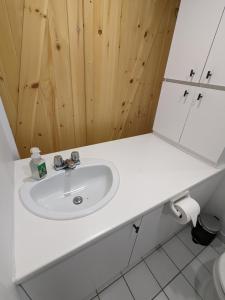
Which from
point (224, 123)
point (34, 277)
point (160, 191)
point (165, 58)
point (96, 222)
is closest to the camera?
point (34, 277)

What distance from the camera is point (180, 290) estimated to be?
1.09 metres

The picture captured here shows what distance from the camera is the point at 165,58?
1206 millimetres

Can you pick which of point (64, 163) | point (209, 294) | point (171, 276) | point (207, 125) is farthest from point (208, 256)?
point (64, 163)

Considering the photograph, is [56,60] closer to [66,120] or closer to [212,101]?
[66,120]

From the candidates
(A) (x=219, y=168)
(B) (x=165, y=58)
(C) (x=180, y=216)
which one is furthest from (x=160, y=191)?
(B) (x=165, y=58)

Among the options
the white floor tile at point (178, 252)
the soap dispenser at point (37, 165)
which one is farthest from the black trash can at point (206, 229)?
the soap dispenser at point (37, 165)

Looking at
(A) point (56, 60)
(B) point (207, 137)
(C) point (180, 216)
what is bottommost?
(C) point (180, 216)

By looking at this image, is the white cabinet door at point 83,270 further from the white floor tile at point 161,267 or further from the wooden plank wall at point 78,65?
the wooden plank wall at point 78,65

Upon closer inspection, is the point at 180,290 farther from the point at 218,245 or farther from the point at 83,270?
the point at 83,270

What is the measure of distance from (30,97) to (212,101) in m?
1.04

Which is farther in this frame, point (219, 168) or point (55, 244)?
point (219, 168)

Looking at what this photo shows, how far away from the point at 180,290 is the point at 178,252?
0.26 metres

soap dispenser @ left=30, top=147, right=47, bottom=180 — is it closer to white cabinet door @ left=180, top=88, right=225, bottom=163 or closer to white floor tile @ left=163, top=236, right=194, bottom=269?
white cabinet door @ left=180, top=88, right=225, bottom=163

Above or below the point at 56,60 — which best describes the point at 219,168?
below
